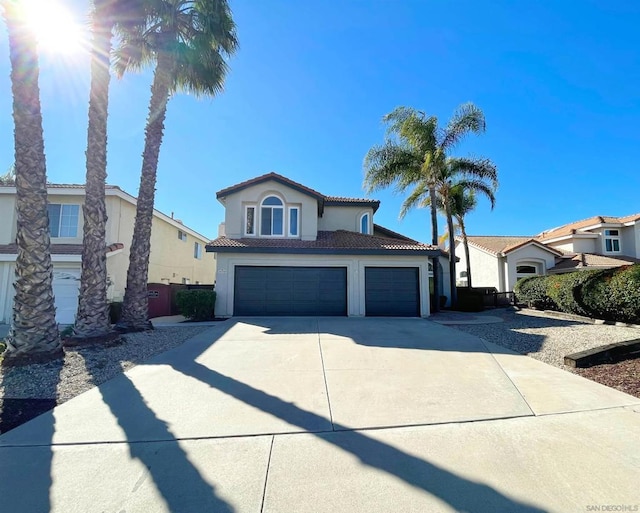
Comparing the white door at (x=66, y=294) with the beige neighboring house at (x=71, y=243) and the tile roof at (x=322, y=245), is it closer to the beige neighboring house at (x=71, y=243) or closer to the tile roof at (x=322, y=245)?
the beige neighboring house at (x=71, y=243)

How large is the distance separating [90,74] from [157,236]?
1037cm

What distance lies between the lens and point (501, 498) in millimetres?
2570

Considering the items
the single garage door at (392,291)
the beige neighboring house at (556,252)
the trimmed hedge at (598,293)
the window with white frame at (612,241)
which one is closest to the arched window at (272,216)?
the single garage door at (392,291)

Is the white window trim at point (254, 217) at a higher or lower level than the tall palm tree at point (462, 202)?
lower

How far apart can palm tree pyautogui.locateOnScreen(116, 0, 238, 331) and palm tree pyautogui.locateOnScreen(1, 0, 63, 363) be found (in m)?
3.41

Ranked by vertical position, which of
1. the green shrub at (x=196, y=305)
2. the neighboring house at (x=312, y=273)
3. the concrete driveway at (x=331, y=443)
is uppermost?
the neighboring house at (x=312, y=273)

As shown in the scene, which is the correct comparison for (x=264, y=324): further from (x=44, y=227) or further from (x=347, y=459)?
(x=347, y=459)

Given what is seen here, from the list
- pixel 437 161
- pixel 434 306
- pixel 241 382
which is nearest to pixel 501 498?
pixel 241 382

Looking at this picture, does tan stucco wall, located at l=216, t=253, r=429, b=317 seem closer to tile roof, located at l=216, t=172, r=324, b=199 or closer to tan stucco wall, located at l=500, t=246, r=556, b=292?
tile roof, located at l=216, t=172, r=324, b=199

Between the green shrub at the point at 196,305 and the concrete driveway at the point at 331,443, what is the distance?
22.4ft

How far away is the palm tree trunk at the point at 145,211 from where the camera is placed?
33.2ft

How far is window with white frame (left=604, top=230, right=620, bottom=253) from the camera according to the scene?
2505cm

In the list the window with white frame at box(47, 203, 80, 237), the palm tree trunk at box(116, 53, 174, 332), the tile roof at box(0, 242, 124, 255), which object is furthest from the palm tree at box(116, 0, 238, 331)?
the window with white frame at box(47, 203, 80, 237)

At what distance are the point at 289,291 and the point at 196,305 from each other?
374 centimetres
